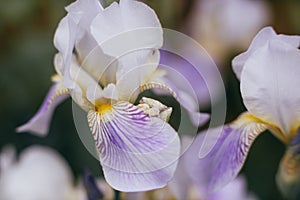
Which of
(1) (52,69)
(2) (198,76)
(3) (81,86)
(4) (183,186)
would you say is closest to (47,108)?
(3) (81,86)

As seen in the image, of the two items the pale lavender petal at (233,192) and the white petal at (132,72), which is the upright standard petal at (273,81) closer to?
the white petal at (132,72)

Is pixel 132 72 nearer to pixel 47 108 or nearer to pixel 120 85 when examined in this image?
pixel 120 85

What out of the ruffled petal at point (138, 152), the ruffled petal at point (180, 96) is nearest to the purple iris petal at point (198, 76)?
the ruffled petal at point (180, 96)

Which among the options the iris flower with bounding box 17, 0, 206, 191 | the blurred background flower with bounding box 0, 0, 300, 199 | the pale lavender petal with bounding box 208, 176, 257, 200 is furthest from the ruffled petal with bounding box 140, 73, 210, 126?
the blurred background flower with bounding box 0, 0, 300, 199

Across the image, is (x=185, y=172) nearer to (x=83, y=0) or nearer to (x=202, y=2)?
(x=83, y=0)

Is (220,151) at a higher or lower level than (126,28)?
lower

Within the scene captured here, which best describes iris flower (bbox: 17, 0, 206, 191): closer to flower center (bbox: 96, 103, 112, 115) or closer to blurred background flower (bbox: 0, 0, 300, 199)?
flower center (bbox: 96, 103, 112, 115)
